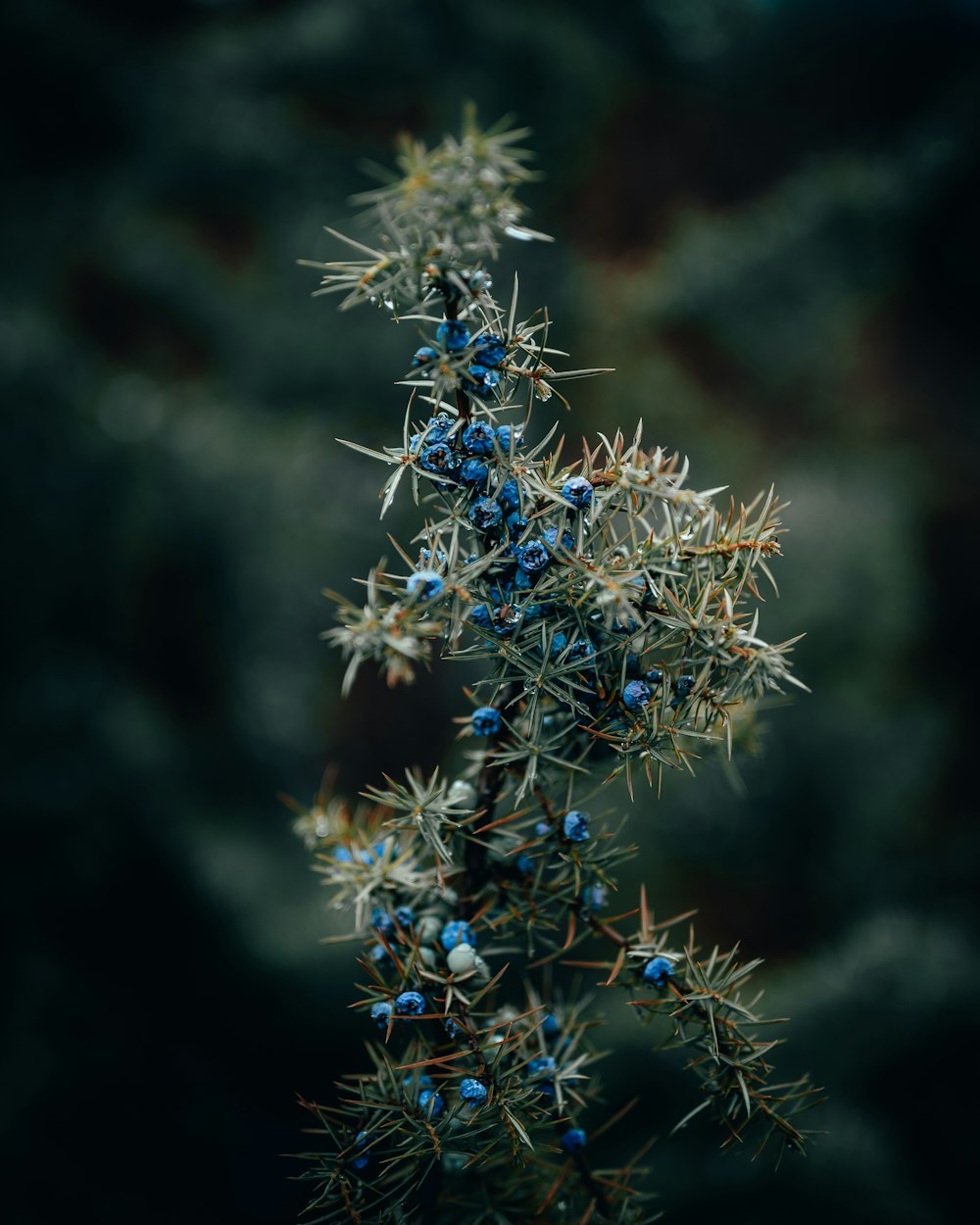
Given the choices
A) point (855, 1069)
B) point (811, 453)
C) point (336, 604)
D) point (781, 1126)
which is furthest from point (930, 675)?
point (781, 1126)

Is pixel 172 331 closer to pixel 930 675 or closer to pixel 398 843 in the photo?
pixel 398 843

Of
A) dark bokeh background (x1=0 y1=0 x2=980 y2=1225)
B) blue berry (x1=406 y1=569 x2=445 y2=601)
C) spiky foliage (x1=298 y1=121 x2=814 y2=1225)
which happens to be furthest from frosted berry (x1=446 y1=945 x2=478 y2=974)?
dark bokeh background (x1=0 y1=0 x2=980 y2=1225)

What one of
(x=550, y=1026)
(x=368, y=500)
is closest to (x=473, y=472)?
(x=550, y=1026)

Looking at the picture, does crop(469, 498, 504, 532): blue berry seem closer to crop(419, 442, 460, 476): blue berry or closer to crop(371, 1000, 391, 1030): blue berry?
crop(419, 442, 460, 476): blue berry

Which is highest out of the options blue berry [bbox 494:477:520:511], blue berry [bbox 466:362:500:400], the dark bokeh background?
the dark bokeh background

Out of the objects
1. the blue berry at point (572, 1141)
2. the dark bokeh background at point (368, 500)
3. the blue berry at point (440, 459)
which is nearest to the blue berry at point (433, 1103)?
the blue berry at point (572, 1141)

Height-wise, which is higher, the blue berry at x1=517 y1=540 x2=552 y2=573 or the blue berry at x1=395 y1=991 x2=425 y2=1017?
the blue berry at x1=517 y1=540 x2=552 y2=573

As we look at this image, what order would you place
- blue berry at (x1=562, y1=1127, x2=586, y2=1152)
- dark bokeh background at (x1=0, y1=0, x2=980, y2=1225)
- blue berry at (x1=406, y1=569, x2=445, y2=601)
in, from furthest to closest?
1. dark bokeh background at (x1=0, y1=0, x2=980, y2=1225)
2. blue berry at (x1=562, y1=1127, x2=586, y2=1152)
3. blue berry at (x1=406, y1=569, x2=445, y2=601)
